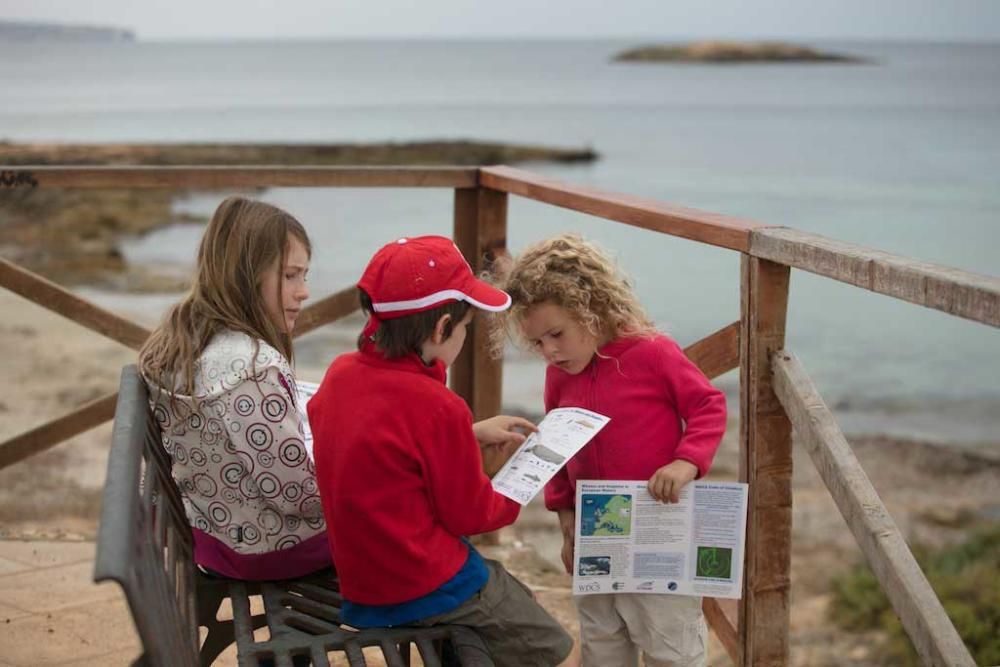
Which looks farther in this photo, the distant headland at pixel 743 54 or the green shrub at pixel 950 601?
the distant headland at pixel 743 54

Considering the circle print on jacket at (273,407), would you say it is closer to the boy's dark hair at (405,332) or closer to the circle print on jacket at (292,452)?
→ the circle print on jacket at (292,452)

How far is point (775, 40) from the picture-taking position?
131750 millimetres

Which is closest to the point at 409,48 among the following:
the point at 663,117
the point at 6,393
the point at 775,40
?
the point at 775,40

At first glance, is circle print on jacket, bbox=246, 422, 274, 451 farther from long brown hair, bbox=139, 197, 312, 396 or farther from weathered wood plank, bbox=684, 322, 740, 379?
weathered wood plank, bbox=684, 322, 740, 379

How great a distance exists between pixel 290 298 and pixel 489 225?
1.68 m

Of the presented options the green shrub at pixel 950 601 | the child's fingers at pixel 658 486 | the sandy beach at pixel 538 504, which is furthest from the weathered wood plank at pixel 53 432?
the green shrub at pixel 950 601

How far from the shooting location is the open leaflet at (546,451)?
2234 mm

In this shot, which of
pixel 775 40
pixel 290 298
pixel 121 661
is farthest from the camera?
pixel 775 40

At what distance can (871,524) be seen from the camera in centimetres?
225

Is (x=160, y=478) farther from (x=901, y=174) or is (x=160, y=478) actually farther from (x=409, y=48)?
(x=409, y=48)

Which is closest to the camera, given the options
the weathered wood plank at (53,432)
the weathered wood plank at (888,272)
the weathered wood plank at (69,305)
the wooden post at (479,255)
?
the weathered wood plank at (888,272)

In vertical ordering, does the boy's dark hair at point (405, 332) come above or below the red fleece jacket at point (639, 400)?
above

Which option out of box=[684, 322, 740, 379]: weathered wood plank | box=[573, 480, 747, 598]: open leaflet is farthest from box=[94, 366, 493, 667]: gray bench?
box=[684, 322, 740, 379]: weathered wood plank

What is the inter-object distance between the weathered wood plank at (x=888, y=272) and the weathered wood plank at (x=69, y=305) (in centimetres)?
214
